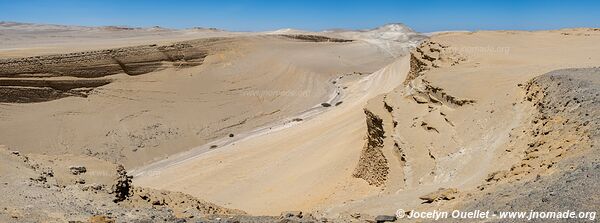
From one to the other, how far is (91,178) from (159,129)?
15.0m

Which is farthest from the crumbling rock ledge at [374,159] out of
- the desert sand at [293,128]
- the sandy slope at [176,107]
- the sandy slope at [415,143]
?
the sandy slope at [176,107]

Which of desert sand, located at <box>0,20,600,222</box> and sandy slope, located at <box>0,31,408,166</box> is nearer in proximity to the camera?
desert sand, located at <box>0,20,600,222</box>

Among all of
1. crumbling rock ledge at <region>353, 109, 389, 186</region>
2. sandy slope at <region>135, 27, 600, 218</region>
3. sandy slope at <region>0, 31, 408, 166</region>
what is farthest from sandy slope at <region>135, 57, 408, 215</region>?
sandy slope at <region>0, 31, 408, 166</region>

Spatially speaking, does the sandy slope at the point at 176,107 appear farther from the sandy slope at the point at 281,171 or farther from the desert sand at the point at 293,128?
the sandy slope at the point at 281,171

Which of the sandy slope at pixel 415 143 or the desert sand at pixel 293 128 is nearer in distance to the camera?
the desert sand at pixel 293 128

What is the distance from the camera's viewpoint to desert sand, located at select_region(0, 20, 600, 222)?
22.2ft

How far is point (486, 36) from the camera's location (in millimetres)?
19531

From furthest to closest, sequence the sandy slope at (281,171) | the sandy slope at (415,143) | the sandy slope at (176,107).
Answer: the sandy slope at (176,107)
the sandy slope at (281,171)
the sandy slope at (415,143)

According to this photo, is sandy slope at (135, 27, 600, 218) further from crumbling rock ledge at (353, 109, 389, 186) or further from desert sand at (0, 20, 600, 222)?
crumbling rock ledge at (353, 109, 389, 186)

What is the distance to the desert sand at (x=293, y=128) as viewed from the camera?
6.77 meters

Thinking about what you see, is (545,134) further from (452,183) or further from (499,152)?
(452,183)

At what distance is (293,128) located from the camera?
2155 centimetres

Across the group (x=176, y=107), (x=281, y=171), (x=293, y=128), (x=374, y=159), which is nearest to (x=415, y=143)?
(x=374, y=159)

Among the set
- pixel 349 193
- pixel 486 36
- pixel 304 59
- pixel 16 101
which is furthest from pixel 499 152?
pixel 304 59
